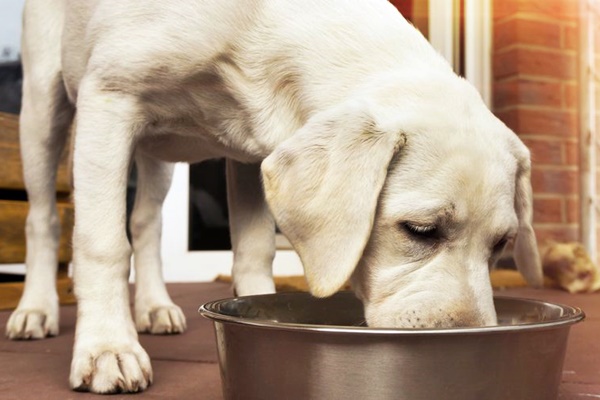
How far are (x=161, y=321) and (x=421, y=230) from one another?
121 centimetres

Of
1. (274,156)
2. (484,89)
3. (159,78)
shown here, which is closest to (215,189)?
(484,89)

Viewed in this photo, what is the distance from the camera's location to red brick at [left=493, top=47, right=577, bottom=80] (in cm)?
478

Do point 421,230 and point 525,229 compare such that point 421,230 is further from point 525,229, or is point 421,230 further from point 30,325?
point 30,325

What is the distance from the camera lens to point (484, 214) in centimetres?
153

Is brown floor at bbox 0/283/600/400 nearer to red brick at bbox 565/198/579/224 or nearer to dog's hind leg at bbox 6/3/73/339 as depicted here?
dog's hind leg at bbox 6/3/73/339

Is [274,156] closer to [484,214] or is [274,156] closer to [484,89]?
[484,214]

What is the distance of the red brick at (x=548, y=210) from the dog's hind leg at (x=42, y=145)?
3076mm

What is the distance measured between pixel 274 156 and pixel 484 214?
419 millimetres

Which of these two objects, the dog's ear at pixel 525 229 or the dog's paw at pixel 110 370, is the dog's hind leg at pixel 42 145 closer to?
the dog's paw at pixel 110 370

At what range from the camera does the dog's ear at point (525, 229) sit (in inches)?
69.5

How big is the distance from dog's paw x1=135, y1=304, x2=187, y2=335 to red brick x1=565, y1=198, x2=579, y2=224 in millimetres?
3055

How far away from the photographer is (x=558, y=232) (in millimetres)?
4773

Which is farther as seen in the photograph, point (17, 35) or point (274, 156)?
point (17, 35)

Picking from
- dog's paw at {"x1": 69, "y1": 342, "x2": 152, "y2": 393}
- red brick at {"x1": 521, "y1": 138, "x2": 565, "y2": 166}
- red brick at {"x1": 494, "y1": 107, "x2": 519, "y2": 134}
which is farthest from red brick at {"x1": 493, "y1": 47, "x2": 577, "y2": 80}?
dog's paw at {"x1": 69, "y1": 342, "x2": 152, "y2": 393}
